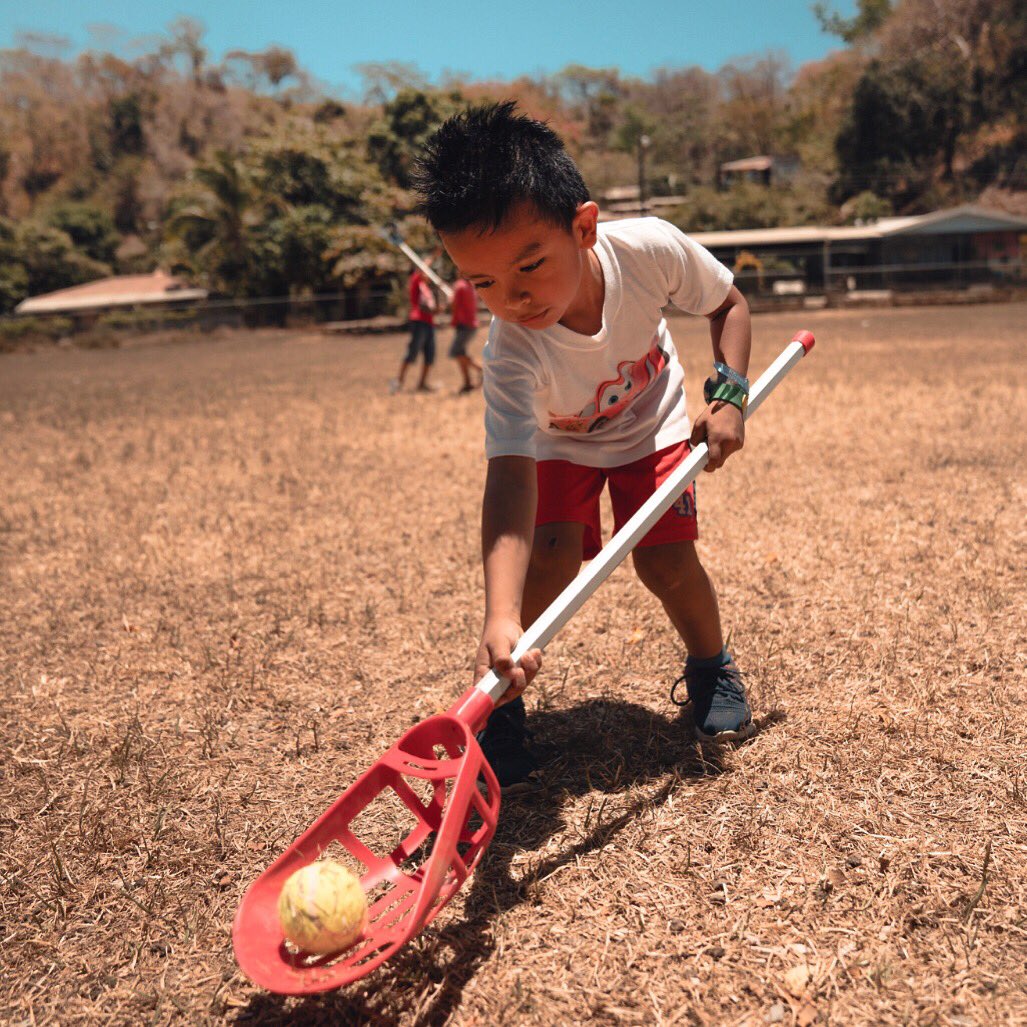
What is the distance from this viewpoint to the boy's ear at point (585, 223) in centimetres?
225

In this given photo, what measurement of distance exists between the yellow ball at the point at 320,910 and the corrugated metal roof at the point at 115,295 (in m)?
43.6

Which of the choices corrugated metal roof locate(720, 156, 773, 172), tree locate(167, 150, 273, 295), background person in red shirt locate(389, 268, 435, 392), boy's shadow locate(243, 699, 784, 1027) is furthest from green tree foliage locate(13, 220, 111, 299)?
boy's shadow locate(243, 699, 784, 1027)

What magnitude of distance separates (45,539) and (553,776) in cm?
409

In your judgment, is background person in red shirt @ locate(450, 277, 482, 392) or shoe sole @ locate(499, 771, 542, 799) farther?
background person in red shirt @ locate(450, 277, 482, 392)

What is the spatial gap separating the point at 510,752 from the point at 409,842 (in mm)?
577

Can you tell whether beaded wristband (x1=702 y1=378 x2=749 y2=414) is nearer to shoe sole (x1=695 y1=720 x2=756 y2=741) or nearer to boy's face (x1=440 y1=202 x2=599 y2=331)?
boy's face (x1=440 y1=202 x2=599 y2=331)

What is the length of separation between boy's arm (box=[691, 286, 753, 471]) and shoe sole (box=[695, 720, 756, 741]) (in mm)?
772

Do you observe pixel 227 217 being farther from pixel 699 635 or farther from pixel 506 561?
pixel 506 561

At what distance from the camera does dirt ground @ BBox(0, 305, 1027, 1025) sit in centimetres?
188

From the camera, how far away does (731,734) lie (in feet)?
8.85

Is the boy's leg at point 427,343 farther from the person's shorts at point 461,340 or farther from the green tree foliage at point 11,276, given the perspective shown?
the green tree foliage at point 11,276

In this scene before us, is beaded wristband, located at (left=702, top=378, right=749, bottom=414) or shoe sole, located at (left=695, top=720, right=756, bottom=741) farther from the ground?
beaded wristband, located at (left=702, top=378, right=749, bottom=414)

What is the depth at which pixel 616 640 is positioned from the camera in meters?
3.55

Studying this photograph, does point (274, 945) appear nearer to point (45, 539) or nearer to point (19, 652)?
point (19, 652)
